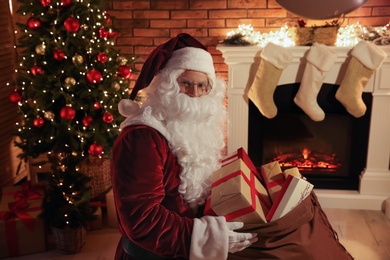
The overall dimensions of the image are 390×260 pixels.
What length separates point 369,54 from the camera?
3023 mm

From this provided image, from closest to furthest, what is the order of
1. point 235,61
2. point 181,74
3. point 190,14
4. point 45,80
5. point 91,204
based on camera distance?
point 181,74
point 45,80
point 91,204
point 235,61
point 190,14

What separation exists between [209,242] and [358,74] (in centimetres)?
209

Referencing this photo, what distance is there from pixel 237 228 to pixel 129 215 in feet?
1.18

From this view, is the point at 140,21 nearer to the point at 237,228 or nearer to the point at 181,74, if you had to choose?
the point at 181,74

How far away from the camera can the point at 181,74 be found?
64.2 inches

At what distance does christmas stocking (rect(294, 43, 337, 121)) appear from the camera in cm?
306

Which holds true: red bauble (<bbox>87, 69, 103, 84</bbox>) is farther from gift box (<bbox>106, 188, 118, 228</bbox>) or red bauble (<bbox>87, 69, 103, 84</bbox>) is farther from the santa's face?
the santa's face

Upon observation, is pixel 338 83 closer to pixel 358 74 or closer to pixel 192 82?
pixel 358 74

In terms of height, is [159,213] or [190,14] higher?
[190,14]

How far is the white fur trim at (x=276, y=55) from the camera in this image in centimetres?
309

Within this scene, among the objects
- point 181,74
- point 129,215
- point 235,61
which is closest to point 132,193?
point 129,215

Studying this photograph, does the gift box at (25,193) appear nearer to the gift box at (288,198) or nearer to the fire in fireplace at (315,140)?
the fire in fireplace at (315,140)

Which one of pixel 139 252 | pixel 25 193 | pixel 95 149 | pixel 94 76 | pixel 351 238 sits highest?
pixel 94 76

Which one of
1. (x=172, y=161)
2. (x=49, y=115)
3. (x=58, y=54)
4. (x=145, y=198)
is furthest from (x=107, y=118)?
(x=145, y=198)
